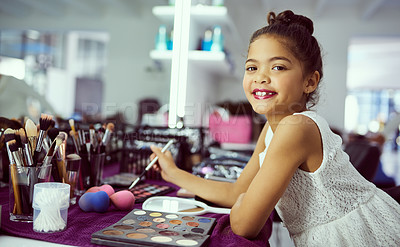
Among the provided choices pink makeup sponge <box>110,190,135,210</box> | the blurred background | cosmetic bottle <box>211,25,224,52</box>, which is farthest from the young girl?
cosmetic bottle <box>211,25,224,52</box>

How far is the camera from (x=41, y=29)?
4.75m

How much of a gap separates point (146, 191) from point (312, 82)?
559 millimetres

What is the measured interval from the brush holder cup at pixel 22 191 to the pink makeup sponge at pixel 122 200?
189 millimetres

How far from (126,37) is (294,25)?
373 cm

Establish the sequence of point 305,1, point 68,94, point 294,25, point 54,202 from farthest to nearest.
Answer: point 68,94, point 305,1, point 294,25, point 54,202

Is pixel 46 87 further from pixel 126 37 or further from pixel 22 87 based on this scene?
pixel 22 87

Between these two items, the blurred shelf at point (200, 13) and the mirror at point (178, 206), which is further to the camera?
the blurred shelf at point (200, 13)


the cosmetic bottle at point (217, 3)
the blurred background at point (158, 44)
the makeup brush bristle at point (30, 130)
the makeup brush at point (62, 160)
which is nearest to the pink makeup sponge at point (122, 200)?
the makeup brush at point (62, 160)

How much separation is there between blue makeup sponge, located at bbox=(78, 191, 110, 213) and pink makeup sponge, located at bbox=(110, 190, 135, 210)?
0.03m

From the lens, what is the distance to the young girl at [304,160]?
28.6 inches

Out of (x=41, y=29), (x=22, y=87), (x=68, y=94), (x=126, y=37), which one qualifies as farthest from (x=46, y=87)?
(x=22, y=87)

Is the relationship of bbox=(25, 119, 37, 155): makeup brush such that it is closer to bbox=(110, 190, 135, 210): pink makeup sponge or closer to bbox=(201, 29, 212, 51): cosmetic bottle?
bbox=(110, 190, 135, 210): pink makeup sponge

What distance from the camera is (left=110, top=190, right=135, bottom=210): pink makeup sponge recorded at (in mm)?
795

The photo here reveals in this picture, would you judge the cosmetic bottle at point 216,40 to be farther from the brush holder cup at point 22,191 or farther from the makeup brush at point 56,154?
the brush holder cup at point 22,191
